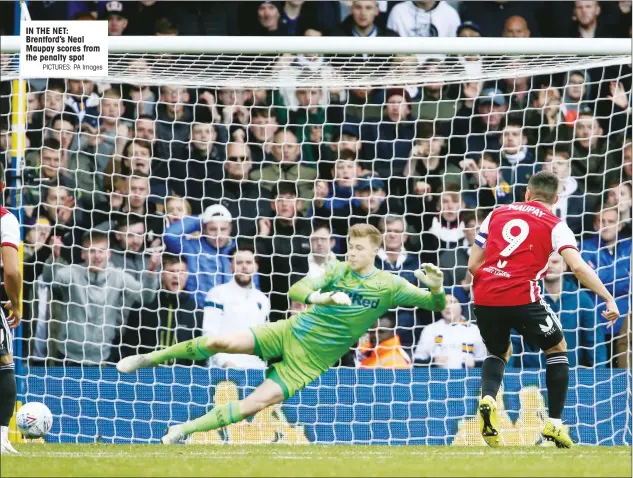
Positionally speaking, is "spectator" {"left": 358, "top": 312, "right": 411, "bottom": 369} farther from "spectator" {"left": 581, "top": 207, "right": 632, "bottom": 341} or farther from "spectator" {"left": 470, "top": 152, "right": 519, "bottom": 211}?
"spectator" {"left": 581, "top": 207, "right": 632, "bottom": 341}

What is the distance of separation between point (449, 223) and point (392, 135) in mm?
1292

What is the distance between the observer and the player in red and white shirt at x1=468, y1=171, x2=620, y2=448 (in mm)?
7668

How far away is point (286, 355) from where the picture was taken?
7.82 m

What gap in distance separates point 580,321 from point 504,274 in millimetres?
2934

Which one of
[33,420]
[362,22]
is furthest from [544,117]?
[33,420]

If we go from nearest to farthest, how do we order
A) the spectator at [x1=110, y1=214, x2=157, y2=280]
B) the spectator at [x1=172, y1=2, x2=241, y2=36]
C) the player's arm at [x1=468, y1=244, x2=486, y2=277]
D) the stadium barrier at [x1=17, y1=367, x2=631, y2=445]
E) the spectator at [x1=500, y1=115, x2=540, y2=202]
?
the player's arm at [x1=468, y1=244, x2=486, y2=277], the stadium barrier at [x1=17, y1=367, x2=631, y2=445], the spectator at [x1=110, y1=214, x2=157, y2=280], the spectator at [x1=500, y1=115, x2=540, y2=202], the spectator at [x1=172, y1=2, x2=241, y2=36]

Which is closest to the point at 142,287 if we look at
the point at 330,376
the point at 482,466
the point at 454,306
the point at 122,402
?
the point at 122,402

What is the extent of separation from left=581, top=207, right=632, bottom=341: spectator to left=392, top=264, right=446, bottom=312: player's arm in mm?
2951

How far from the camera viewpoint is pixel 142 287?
34.5 ft

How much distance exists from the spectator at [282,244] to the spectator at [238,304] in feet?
1.22

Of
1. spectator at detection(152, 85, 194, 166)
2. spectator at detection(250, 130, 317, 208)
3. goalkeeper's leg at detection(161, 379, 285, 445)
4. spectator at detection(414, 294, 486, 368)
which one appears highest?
spectator at detection(152, 85, 194, 166)

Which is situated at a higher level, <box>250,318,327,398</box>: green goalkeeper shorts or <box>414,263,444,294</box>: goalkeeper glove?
<box>414,263,444,294</box>: goalkeeper glove

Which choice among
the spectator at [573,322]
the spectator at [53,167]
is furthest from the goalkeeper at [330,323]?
the spectator at [53,167]

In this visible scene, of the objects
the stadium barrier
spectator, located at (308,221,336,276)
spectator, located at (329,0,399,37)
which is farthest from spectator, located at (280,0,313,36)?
the stadium barrier
